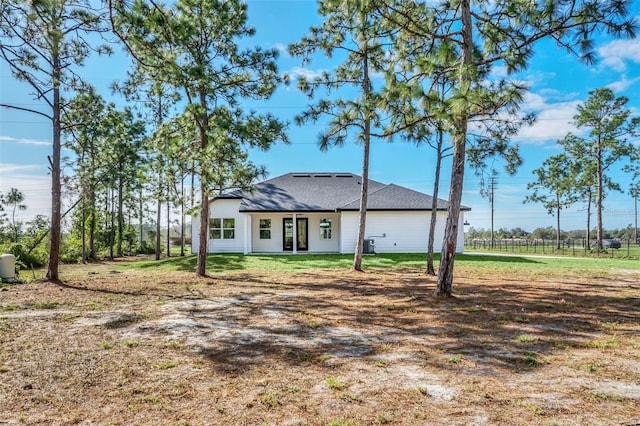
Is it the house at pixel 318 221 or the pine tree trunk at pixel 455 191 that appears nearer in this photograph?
the pine tree trunk at pixel 455 191

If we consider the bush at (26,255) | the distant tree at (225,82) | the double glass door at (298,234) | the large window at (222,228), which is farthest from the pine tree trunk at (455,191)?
the large window at (222,228)

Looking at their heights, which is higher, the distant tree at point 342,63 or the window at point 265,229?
the distant tree at point 342,63

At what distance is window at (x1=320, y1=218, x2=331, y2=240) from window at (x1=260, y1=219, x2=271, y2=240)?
2.97 meters

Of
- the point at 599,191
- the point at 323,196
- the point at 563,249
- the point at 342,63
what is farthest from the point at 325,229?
the point at 599,191

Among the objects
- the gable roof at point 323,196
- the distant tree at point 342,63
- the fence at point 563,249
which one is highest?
the distant tree at point 342,63

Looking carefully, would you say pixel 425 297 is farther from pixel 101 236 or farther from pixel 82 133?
pixel 101 236

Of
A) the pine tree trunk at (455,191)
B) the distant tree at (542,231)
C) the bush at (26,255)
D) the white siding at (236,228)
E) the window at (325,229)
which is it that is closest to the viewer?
the pine tree trunk at (455,191)

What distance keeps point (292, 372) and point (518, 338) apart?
296 cm

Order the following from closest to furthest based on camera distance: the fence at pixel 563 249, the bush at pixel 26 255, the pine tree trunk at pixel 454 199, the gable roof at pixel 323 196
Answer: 1. the pine tree trunk at pixel 454 199
2. the bush at pixel 26 255
3. the gable roof at pixel 323 196
4. the fence at pixel 563 249

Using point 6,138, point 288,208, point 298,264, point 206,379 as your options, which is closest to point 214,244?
point 288,208

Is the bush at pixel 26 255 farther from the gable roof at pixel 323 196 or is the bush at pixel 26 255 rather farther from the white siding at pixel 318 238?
the white siding at pixel 318 238

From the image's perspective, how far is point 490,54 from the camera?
24.8 feet

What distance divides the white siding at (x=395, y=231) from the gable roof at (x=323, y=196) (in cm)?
59

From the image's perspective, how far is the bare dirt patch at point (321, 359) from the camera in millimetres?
2762
